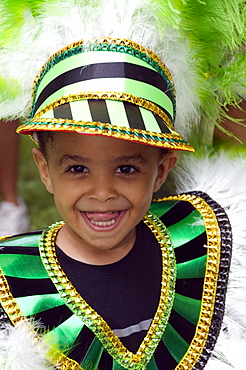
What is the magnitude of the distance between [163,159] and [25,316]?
0.58 m

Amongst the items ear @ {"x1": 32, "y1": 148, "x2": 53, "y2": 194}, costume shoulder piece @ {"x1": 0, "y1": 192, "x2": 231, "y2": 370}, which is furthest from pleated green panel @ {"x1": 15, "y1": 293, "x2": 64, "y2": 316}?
ear @ {"x1": 32, "y1": 148, "x2": 53, "y2": 194}

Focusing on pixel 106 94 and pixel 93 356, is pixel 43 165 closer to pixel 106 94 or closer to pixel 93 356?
pixel 106 94

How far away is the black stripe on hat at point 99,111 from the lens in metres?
1.22

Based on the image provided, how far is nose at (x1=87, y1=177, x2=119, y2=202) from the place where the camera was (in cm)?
132

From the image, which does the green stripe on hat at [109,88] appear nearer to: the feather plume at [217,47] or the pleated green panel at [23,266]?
the feather plume at [217,47]

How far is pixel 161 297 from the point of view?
1.52m

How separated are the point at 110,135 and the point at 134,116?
110 mm

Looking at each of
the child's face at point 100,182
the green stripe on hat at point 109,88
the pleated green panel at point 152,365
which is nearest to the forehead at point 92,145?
the child's face at point 100,182

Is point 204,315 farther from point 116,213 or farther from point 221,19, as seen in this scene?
point 221,19

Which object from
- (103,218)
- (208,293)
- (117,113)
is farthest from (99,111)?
(208,293)

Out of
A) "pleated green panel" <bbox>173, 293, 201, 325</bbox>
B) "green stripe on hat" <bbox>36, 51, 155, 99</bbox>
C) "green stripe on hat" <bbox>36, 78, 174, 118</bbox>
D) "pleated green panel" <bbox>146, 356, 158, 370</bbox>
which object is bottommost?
"pleated green panel" <bbox>146, 356, 158, 370</bbox>

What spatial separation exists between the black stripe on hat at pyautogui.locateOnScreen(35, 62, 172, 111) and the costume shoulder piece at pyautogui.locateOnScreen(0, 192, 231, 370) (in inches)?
17.9

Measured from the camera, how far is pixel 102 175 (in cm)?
133

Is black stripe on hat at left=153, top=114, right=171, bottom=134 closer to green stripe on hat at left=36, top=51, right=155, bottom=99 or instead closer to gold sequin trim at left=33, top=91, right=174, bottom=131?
gold sequin trim at left=33, top=91, right=174, bottom=131
